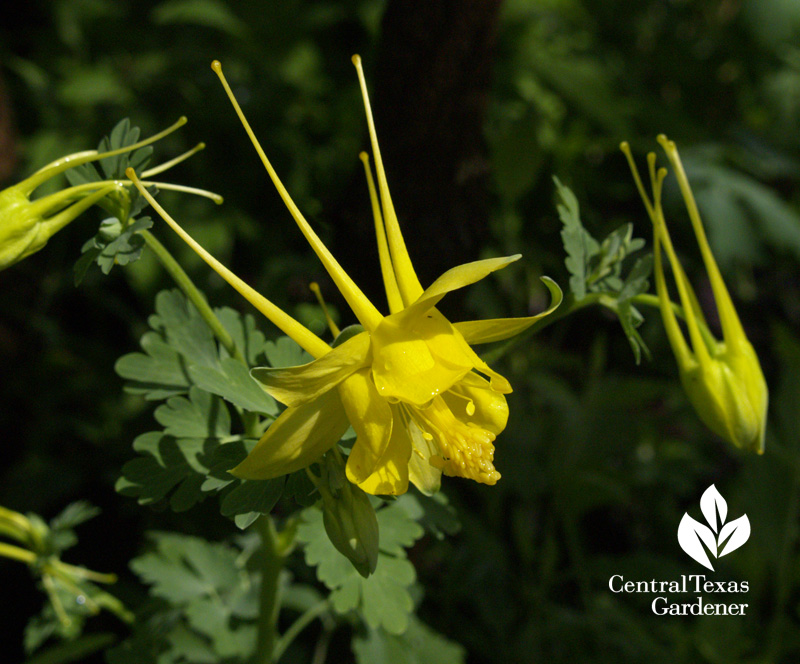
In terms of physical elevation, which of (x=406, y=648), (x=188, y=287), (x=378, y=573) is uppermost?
(x=188, y=287)

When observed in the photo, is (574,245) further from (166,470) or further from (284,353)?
(166,470)

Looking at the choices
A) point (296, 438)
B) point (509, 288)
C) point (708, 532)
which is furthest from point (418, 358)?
point (509, 288)

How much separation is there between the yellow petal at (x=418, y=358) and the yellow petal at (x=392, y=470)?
0.07 meters

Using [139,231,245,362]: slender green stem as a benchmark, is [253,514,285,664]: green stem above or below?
below

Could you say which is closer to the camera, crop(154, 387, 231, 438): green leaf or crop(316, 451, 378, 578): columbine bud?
crop(316, 451, 378, 578): columbine bud

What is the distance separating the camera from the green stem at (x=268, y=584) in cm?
120

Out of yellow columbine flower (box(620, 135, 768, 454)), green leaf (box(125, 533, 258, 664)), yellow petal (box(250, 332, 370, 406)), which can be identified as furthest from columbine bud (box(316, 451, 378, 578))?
green leaf (box(125, 533, 258, 664))

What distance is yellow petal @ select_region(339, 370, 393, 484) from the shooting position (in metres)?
0.84

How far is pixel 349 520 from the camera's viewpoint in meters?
0.92

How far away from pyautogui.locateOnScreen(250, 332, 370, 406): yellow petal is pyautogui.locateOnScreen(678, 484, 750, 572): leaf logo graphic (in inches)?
39.9

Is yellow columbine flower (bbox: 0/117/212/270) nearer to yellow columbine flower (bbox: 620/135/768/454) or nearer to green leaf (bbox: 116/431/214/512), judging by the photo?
green leaf (bbox: 116/431/214/512)

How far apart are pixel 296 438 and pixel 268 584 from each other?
53 centimetres

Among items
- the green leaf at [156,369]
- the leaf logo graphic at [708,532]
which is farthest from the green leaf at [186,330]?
the leaf logo graphic at [708,532]

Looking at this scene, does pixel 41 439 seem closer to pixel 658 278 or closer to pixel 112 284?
pixel 112 284
